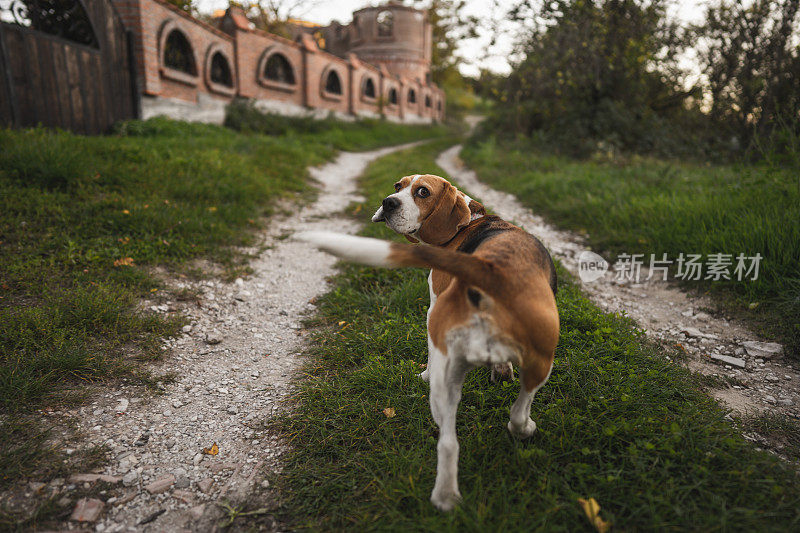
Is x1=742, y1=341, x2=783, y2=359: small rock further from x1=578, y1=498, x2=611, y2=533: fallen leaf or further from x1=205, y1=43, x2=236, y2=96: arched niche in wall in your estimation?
x1=205, y1=43, x2=236, y2=96: arched niche in wall

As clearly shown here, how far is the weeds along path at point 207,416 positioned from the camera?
2.07 m

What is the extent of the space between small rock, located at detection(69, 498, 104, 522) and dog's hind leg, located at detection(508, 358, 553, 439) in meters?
2.04

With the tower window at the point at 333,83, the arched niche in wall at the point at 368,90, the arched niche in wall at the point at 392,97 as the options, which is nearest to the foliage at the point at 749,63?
the tower window at the point at 333,83

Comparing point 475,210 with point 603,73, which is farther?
point 603,73

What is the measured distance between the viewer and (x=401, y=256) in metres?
1.72

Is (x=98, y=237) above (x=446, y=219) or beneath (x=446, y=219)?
beneath

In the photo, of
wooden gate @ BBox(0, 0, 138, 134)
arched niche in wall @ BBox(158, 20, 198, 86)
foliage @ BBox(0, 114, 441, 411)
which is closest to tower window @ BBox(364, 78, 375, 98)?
arched niche in wall @ BBox(158, 20, 198, 86)

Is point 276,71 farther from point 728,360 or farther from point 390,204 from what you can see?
point 728,360

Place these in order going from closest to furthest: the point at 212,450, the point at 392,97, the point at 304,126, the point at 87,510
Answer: the point at 87,510
the point at 212,450
the point at 304,126
the point at 392,97

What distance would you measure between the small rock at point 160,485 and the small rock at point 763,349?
4261 millimetres

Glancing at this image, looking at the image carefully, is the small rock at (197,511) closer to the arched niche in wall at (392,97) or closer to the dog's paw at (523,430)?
the dog's paw at (523,430)

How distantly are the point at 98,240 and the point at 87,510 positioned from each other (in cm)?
335

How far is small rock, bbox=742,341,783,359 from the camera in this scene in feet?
11.1

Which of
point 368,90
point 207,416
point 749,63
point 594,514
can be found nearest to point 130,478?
point 207,416
